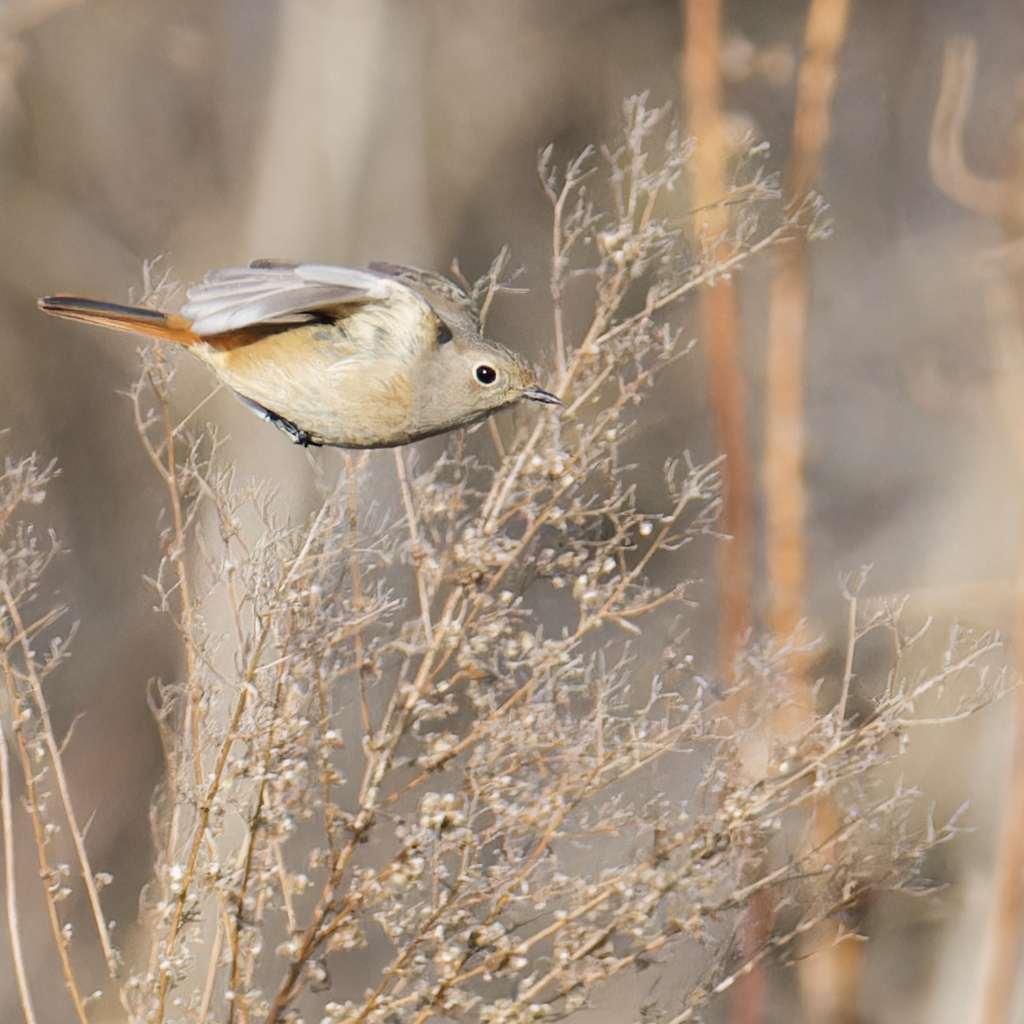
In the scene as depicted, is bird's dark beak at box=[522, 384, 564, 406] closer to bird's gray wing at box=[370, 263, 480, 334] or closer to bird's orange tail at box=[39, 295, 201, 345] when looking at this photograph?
bird's gray wing at box=[370, 263, 480, 334]

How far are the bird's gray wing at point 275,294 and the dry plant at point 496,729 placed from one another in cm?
9

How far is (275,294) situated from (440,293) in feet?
0.38

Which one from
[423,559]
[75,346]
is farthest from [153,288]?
[423,559]

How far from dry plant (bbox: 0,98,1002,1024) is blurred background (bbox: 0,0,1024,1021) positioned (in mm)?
27

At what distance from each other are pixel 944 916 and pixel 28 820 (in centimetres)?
69

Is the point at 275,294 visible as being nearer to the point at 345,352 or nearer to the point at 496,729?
the point at 345,352

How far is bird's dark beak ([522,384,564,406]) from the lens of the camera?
2.12 feet

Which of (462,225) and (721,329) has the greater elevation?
(462,225)

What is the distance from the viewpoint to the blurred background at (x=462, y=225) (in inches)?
28.0

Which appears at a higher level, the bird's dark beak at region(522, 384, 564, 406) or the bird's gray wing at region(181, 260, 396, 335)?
the bird's gray wing at region(181, 260, 396, 335)

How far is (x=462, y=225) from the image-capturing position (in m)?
0.72

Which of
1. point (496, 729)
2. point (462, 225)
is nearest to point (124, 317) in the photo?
point (462, 225)

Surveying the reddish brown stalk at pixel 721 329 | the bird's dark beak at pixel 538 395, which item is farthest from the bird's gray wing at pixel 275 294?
the reddish brown stalk at pixel 721 329

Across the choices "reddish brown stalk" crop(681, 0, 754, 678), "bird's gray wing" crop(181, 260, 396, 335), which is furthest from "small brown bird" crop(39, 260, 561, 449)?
"reddish brown stalk" crop(681, 0, 754, 678)
